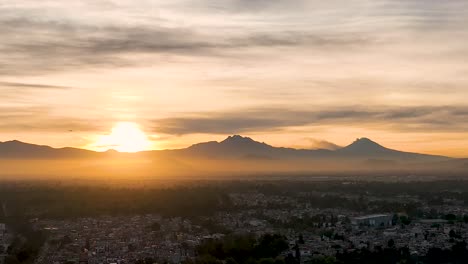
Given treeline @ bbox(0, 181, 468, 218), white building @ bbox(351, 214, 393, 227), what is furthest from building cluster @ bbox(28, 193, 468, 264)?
treeline @ bbox(0, 181, 468, 218)

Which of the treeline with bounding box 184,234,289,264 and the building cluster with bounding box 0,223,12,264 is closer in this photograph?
the treeline with bounding box 184,234,289,264

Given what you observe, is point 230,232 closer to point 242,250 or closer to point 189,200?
point 242,250

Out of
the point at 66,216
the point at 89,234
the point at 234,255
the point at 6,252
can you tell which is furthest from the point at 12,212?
the point at 234,255

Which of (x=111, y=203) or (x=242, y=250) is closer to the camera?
(x=242, y=250)

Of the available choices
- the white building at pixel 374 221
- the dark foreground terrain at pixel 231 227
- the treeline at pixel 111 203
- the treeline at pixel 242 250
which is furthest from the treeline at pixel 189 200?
the treeline at pixel 242 250

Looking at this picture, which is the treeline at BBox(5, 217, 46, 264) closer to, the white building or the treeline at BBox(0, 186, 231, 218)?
A: the treeline at BBox(0, 186, 231, 218)

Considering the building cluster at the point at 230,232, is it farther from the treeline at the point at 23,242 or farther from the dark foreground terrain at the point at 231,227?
the treeline at the point at 23,242

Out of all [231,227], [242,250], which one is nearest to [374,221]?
[231,227]

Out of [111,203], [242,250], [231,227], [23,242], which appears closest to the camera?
[242,250]

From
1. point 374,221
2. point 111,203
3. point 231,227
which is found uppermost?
point 111,203

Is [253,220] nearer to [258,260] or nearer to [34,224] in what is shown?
[34,224]

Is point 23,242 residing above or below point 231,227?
below
